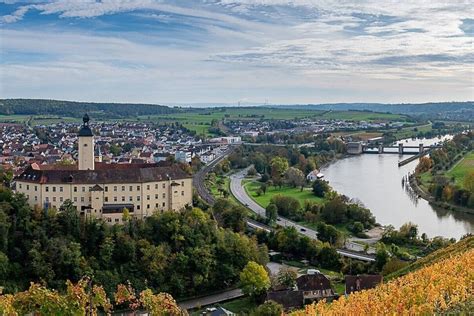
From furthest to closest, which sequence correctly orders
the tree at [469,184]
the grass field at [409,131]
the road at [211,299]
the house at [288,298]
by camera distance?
the grass field at [409,131] → the tree at [469,184] → the road at [211,299] → the house at [288,298]

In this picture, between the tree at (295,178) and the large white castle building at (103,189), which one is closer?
the large white castle building at (103,189)

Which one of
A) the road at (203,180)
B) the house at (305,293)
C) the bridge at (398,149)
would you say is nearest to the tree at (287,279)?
the house at (305,293)

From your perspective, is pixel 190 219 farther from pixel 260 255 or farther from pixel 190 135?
pixel 190 135

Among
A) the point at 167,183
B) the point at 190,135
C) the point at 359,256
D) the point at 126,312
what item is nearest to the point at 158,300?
the point at 126,312

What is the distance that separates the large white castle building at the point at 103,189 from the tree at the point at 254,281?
4.44 m

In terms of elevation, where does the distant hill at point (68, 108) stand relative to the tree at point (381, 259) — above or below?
above

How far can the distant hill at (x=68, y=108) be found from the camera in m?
94.2

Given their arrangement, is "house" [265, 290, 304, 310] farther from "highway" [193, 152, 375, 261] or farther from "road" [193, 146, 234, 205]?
"road" [193, 146, 234, 205]

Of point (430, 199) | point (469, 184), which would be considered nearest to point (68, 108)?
point (430, 199)

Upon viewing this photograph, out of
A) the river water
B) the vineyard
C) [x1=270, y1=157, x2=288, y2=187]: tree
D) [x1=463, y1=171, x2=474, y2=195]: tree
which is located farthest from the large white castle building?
[x1=463, y1=171, x2=474, y2=195]: tree

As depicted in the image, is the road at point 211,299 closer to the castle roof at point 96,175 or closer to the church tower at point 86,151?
the castle roof at point 96,175

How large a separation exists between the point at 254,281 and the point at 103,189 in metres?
5.92

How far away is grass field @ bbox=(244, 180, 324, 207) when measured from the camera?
1385 inches

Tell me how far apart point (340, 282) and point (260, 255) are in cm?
285
